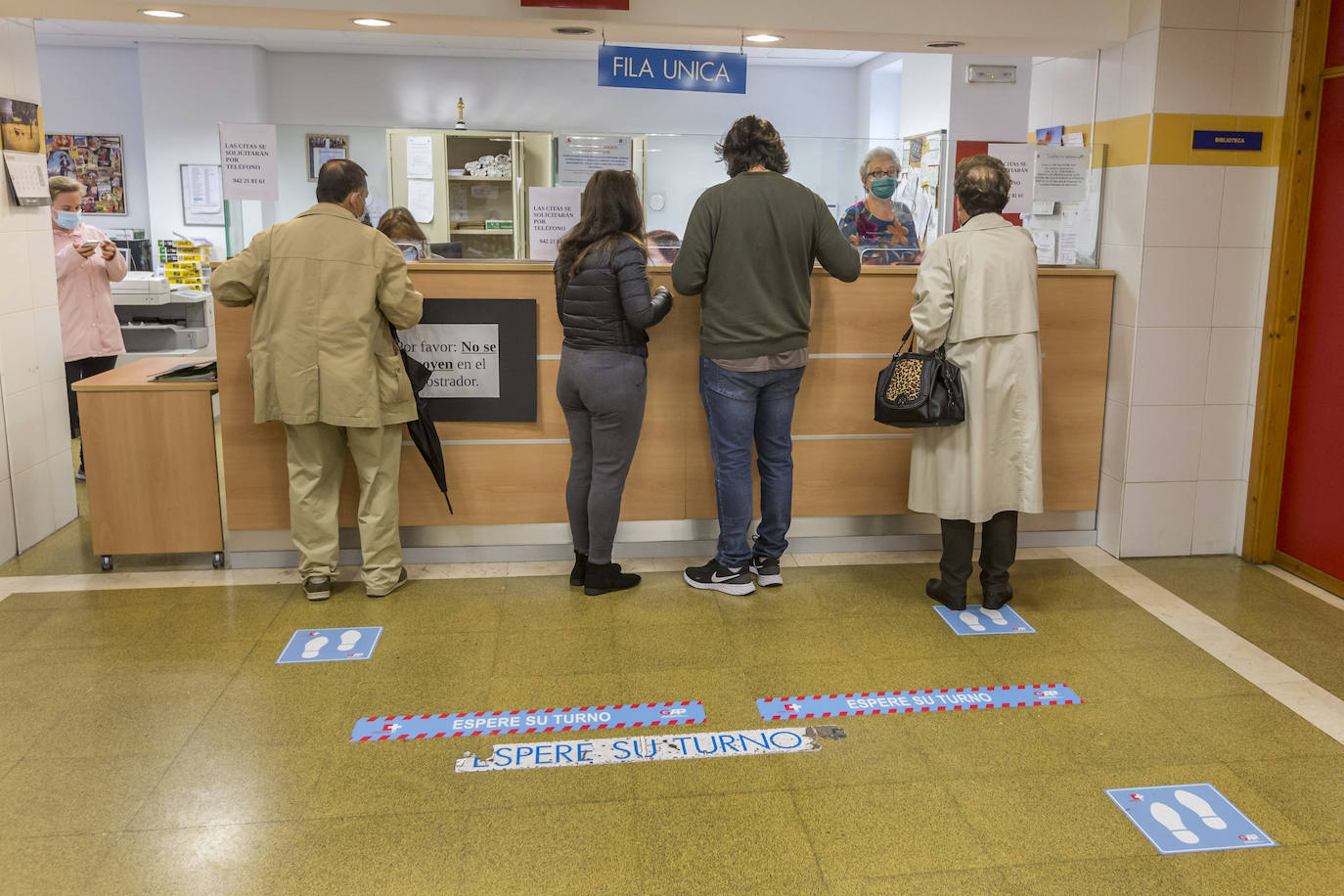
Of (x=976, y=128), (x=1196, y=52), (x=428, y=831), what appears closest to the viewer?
(x=428, y=831)

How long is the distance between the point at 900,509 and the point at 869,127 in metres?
6.17

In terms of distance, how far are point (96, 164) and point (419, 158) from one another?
6.26 m

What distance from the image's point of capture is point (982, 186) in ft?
12.2

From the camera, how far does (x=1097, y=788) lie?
2713 mm

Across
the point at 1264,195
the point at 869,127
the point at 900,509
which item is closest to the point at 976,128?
the point at 869,127

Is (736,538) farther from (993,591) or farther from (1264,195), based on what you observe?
(1264,195)

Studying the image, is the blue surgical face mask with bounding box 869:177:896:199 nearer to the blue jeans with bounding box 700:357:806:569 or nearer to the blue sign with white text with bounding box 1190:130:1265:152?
the blue jeans with bounding box 700:357:806:569

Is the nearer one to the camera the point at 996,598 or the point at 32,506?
the point at 996,598

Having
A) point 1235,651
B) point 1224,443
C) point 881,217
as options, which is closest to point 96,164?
point 881,217

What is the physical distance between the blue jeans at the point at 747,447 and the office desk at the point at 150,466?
6.34 ft

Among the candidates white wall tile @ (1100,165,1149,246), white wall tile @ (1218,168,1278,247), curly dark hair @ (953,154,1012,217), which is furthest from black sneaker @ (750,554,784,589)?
white wall tile @ (1218,168,1278,247)

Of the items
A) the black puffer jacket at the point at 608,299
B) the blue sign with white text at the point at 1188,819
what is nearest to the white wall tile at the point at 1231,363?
the blue sign with white text at the point at 1188,819

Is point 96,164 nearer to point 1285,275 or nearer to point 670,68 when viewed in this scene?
point 670,68

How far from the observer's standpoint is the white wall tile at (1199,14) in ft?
13.6
